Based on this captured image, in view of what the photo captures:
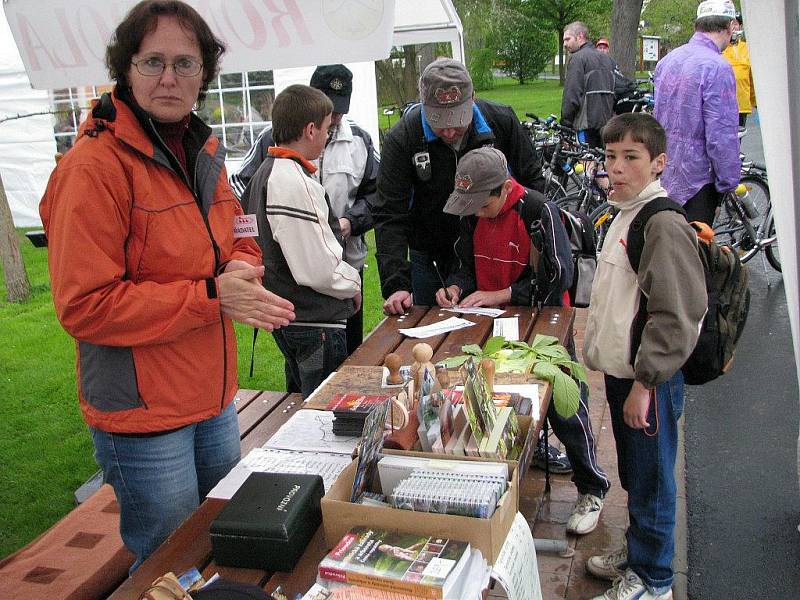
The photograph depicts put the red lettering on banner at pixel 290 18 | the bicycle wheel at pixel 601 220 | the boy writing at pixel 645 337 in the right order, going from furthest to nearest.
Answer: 1. the bicycle wheel at pixel 601 220
2. the red lettering on banner at pixel 290 18
3. the boy writing at pixel 645 337

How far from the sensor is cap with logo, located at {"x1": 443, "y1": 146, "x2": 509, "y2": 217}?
2.98m

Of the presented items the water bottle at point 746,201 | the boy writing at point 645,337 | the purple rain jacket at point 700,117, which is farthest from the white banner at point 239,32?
the water bottle at point 746,201

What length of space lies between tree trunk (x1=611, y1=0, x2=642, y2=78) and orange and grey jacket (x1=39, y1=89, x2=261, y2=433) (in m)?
15.4

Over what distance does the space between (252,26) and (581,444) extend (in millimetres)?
2036

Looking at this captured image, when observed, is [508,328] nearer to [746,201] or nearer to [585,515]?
[585,515]

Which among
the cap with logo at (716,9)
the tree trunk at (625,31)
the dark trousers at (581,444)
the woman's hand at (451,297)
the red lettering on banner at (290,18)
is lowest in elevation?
the dark trousers at (581,444)

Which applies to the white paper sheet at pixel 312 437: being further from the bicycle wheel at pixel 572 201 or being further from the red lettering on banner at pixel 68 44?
the bicycle wheel at pixel 572 201

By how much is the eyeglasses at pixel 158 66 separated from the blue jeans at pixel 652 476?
162cm

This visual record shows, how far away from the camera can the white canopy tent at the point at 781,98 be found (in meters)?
2.28

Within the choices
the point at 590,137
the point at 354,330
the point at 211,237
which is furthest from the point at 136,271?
the point at 590,137

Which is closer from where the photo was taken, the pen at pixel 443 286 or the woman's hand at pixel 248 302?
the woman's hand at pixel 248 302

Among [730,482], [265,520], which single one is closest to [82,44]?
[265,520]

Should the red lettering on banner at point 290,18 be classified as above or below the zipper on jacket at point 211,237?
above

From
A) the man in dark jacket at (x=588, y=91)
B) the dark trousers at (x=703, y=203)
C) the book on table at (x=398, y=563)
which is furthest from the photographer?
the man in dark jacket at (x=588, y=91)
